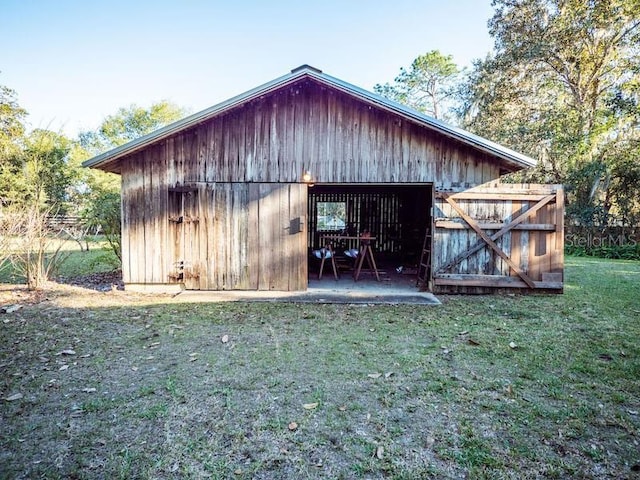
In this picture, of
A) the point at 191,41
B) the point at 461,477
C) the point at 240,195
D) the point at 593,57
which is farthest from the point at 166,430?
the point at 593,57

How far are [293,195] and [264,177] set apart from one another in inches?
26.4

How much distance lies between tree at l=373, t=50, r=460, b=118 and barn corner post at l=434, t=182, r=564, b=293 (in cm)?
2015

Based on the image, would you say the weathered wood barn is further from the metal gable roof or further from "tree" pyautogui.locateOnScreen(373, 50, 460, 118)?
"tree" pyautogui.locateOnScreen(373, 50, 460, 118)

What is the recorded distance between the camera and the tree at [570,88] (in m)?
14.6

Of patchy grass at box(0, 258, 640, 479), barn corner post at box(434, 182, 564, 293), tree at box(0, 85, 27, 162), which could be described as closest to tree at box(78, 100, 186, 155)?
tree at box(0, 85, 27, 162)

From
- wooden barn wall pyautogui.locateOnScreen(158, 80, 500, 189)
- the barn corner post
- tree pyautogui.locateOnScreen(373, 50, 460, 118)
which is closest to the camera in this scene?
the barn corner post

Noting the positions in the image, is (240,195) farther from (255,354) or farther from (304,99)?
(255,354)

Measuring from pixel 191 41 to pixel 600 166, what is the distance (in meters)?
17.9

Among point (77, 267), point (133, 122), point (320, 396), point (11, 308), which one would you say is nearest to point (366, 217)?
point (77, 267)

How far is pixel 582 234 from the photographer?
15758 millimetres

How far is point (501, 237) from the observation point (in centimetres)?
673

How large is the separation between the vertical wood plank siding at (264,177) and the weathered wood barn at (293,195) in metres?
0.02

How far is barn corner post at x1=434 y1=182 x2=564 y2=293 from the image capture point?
6645 millimetres

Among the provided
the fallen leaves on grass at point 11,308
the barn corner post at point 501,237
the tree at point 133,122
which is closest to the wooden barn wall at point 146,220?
the fallen leaves on grass at point 11,308
